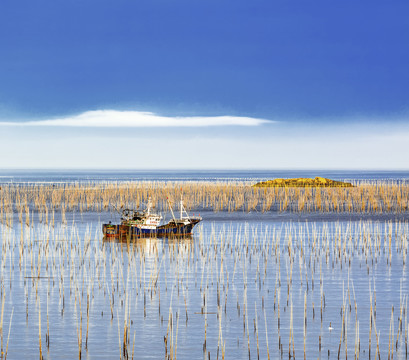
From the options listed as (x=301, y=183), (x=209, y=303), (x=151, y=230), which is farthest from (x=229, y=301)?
(x=301, y=183)

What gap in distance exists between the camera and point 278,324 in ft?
40.8

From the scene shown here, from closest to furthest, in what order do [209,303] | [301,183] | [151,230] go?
[209,303] < [151,230] < [301,183]

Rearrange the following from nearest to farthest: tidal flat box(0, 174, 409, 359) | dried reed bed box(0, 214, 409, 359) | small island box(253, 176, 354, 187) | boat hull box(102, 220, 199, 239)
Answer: tidal flat box(0, 174, 409, 359), dried reed bed box(0, 214, 409, 359), boat hull box(102, 220, 199, 239), small island box(253, 176, 354, 187)

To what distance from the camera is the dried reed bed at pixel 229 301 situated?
444 inches

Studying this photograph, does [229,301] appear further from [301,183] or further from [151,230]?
[301,183]

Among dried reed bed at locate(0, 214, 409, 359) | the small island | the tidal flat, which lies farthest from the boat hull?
the small island

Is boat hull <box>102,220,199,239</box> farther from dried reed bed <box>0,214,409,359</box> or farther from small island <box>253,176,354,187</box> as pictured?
small island <box>253,176,354,187</box>

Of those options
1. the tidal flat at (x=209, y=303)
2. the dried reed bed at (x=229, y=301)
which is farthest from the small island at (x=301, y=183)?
the dried reed bed at (x=229, y=301)

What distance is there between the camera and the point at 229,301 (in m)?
14.4

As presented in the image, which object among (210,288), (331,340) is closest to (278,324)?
(331,340)

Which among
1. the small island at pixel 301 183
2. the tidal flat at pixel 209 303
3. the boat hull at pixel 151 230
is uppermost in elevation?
the small island at pixel 301 183

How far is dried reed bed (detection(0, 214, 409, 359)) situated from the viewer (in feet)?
37.0

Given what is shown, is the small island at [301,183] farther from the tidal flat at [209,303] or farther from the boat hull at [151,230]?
the tidal flat at [209,303]

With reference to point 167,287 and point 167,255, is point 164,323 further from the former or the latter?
point 167,255
